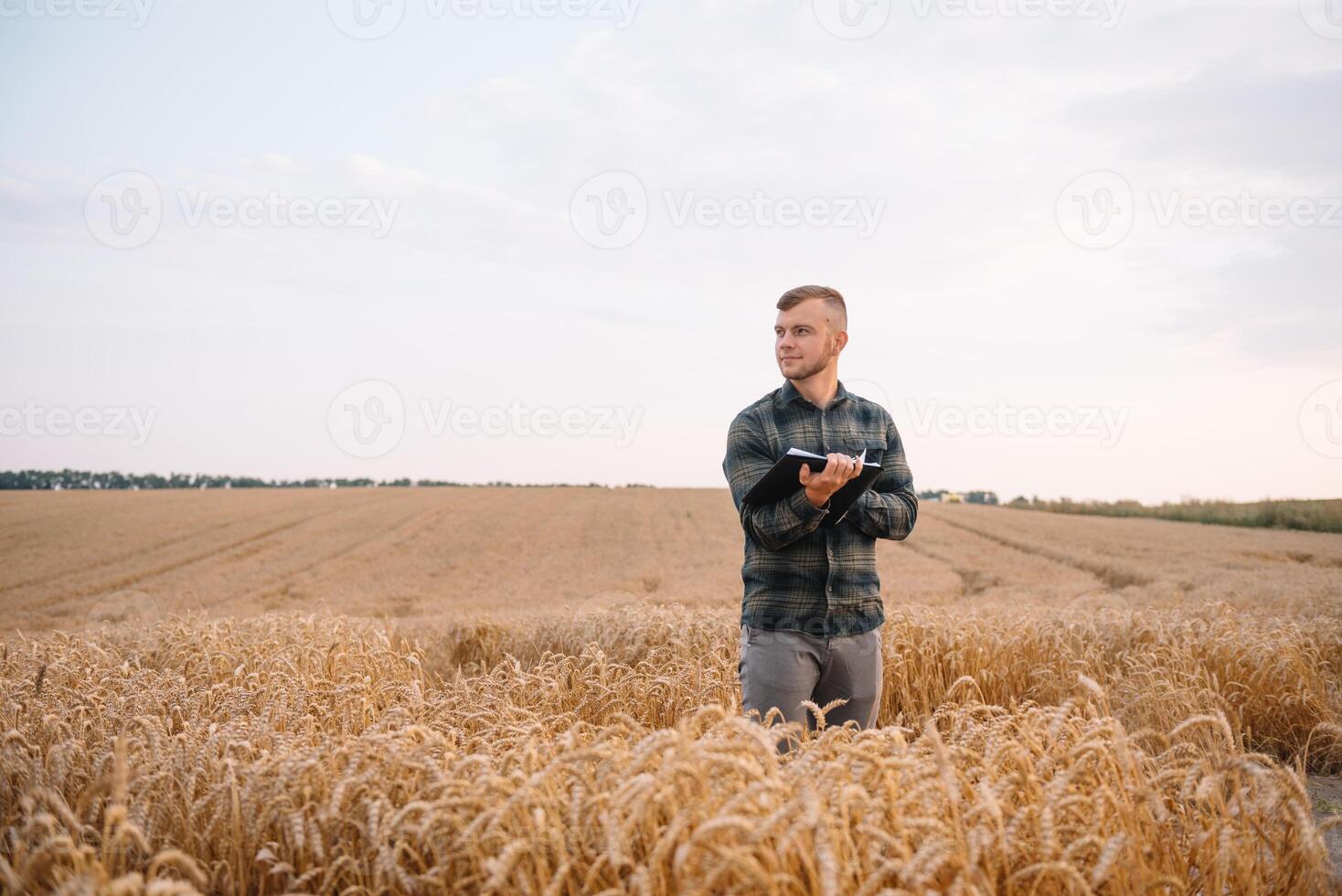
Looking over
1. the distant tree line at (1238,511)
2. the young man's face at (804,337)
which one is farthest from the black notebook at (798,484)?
the distant tree line at (1238,511)

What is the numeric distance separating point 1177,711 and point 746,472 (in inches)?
136

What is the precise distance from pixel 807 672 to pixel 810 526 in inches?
28.2

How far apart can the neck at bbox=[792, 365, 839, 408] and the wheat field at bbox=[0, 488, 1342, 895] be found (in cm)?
146

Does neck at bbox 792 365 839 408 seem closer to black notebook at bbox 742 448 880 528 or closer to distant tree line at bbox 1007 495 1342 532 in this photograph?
black notebook at bbox 742 448 880 528

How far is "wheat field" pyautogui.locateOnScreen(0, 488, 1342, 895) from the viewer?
201 cm

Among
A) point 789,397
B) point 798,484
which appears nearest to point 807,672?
point 798,484

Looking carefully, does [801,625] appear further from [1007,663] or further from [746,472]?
[1007,663]

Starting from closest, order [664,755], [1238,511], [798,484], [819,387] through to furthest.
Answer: [664,755]
[798,484]
[819,387]
[1238,511]

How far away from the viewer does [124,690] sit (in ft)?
15.7

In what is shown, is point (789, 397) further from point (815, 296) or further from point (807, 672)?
point (807, 672)

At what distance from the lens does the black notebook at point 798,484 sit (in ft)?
10.2

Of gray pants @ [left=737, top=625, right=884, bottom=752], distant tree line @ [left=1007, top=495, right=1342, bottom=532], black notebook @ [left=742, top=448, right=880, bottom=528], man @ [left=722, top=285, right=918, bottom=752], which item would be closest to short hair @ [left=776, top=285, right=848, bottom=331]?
man @ [left=722, top=285, right=918, bottom=752]

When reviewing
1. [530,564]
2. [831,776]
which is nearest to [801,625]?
[831,776]

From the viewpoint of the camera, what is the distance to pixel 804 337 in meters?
3.67
